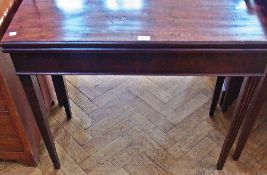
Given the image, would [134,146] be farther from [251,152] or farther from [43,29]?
[43,29]

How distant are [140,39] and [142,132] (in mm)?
652

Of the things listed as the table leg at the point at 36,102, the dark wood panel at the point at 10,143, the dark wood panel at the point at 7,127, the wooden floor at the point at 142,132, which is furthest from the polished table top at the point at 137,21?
the wooden floor at the point at 142,132

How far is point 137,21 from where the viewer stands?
0.90 meters

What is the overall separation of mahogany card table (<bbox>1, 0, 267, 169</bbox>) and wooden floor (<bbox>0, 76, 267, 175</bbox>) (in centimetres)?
44

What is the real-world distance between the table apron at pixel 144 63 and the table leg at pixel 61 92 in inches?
15.9

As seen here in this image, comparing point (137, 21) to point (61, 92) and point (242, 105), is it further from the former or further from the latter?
point (61, 92)

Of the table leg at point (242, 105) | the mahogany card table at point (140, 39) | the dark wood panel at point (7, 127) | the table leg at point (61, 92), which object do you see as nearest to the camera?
the mahogany card table at point (140, 39)

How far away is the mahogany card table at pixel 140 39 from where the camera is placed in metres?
0.84

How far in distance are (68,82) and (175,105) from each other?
49 centimetres

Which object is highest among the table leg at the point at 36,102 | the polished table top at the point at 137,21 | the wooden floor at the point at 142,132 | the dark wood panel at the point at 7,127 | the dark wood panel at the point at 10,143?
the polished table top at the point at 137,21

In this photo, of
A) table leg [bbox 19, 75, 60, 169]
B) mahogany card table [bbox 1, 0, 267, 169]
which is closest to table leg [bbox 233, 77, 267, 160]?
mahogany card table [bbox 1, 0, 267, 169]

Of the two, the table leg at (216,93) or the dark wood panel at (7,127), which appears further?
the table leg at (216,93)

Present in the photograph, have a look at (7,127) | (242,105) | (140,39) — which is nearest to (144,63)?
(140,39)

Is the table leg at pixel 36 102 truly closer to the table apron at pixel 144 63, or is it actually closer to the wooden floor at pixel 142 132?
the table apron at pixel 144 63
